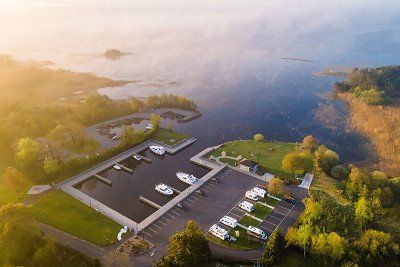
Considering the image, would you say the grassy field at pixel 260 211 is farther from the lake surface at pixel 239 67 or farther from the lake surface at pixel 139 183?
the lake surface at pixel 239 67

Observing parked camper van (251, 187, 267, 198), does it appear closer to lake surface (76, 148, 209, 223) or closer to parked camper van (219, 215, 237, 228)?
parked camper van (219, 215, 237, 228)

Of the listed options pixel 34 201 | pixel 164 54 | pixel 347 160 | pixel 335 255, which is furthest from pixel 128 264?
pixel 164 54

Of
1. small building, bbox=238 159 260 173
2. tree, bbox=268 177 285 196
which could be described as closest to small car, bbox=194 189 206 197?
small building, bbox=238 159 260 173

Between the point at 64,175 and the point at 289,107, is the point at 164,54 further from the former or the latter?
the point at 64,175

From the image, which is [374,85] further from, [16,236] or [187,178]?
[16,236]

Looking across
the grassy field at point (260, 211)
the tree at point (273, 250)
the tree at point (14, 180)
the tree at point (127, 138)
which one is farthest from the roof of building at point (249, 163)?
the tree at point (14, 180)

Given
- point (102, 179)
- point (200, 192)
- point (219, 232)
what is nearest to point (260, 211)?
point (219, 232)

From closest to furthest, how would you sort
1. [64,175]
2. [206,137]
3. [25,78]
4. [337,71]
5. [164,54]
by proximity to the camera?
[64,175] → [206,137] → [25,78] → [337,71] → [164,54]
